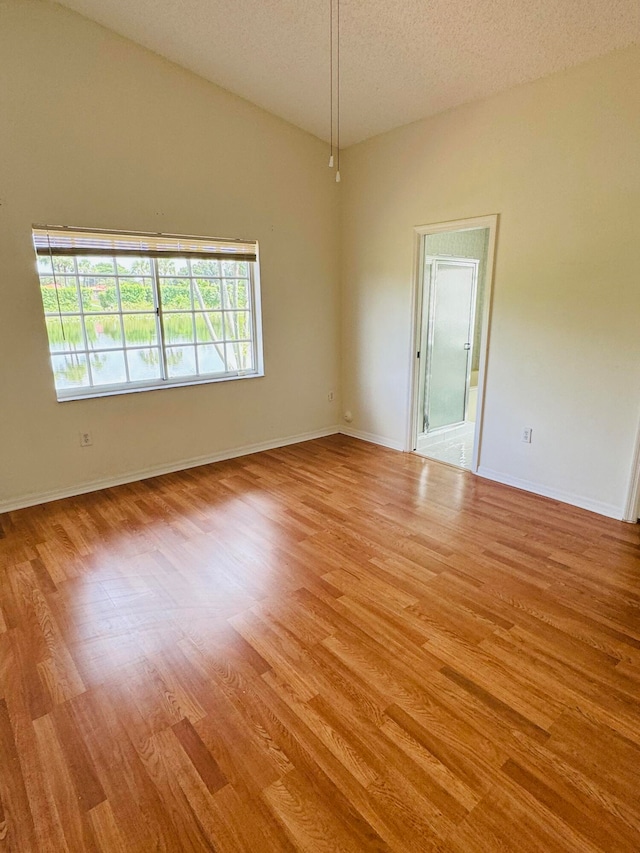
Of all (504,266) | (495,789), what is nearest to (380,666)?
(495,789)

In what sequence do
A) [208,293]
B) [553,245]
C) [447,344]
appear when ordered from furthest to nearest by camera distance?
[447,344]
[208,293]
[553,245]

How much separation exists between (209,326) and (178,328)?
0.31 meters

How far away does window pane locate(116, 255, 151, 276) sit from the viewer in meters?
3.67

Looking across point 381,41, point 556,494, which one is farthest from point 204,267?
point 556,494

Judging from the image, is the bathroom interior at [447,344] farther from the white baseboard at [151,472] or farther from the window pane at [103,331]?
the window pane at [103,331]

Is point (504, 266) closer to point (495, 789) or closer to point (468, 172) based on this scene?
point (468, 172)

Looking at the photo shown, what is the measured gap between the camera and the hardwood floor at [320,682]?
1365 mm

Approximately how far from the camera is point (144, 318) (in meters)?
3.88

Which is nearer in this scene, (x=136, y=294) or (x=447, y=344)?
(x=136, y=294)

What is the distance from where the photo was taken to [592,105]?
2.92 m

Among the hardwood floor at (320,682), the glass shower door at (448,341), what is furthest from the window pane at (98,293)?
the glass shower door at (448,341)

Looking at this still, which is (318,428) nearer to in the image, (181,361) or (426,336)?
(426,336)

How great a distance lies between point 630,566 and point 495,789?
1759mm

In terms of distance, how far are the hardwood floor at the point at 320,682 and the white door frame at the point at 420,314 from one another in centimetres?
102
